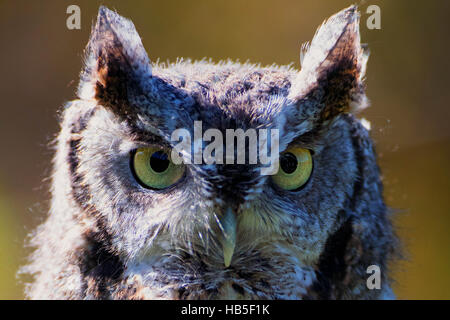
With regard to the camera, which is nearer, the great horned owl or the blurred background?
the great horned owl

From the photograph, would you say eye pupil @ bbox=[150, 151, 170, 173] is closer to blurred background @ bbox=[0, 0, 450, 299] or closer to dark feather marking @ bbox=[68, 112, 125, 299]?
dark feather marking @ bbox=[68, 112, 125, 299]

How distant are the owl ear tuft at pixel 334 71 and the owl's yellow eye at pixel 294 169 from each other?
0.13 m

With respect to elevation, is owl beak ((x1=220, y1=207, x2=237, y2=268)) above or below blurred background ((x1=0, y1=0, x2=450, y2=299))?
below

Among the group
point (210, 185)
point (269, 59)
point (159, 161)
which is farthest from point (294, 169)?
point (269, 59)

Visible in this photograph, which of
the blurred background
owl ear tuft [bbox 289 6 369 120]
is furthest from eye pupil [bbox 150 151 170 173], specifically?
the blurred background

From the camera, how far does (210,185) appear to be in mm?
1456

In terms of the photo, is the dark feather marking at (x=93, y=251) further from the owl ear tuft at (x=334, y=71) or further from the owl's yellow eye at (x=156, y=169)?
the owl ear tuft at (x=334, y=71)

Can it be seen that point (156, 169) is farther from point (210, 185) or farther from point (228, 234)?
point (228, 234)

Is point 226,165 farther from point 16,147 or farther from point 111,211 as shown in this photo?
point 16,147

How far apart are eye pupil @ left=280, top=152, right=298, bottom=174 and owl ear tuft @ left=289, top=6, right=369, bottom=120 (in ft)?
0.49

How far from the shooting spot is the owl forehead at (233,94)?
1.51 meters

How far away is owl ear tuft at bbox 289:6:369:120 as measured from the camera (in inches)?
64.7

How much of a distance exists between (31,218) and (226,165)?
1392mm
